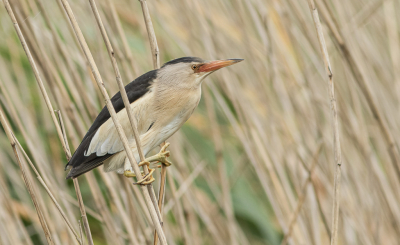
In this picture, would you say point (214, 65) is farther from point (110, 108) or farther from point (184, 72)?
point (110, 108)

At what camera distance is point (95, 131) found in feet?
4.06

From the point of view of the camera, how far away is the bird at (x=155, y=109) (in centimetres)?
120

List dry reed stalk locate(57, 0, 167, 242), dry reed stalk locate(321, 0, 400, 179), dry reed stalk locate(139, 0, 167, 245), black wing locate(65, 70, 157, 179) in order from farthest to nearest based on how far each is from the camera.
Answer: dry reed stalk locate(321, 0, 400, 179) < black wing locate(65, 70, 157, 179) < dry reed stalk locate(139, 0, 167, 245) < dry reed stalk locate(57, 0, 167, 242)

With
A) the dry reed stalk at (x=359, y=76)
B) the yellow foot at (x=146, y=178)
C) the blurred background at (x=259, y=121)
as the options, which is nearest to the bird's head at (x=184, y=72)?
the blurred background at (x=259, y=121)

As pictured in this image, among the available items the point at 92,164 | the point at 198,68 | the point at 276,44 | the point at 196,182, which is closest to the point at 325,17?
the point at 198,68

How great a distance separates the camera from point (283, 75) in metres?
1.82

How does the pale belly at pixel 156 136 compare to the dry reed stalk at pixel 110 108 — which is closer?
the dry reed stalk at pixel 110 108

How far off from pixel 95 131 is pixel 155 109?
0.19 m

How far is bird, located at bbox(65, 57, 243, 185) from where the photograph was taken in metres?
1.20

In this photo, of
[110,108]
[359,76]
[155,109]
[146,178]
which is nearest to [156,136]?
[155,109]

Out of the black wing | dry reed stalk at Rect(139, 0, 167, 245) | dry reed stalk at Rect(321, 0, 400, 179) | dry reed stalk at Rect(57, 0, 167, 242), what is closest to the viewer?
dry reed stalk at Rect(57, 0, 167, 242)

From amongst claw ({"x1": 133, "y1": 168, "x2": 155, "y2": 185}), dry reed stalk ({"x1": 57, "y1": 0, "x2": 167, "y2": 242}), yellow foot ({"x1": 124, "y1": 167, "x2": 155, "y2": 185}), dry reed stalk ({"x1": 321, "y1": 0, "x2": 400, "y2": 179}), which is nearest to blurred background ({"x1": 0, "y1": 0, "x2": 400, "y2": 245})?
dry reed stalk ({"x1": 321, "y1": 0, "x2": 400, "y2": 179})

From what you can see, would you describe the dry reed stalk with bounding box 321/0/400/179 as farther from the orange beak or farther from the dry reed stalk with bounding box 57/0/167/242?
the dry reed stalk with bounding box 57/0/167/242

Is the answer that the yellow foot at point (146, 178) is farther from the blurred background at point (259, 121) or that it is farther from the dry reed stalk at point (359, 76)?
the dry reed stalk at point (359, 76)
